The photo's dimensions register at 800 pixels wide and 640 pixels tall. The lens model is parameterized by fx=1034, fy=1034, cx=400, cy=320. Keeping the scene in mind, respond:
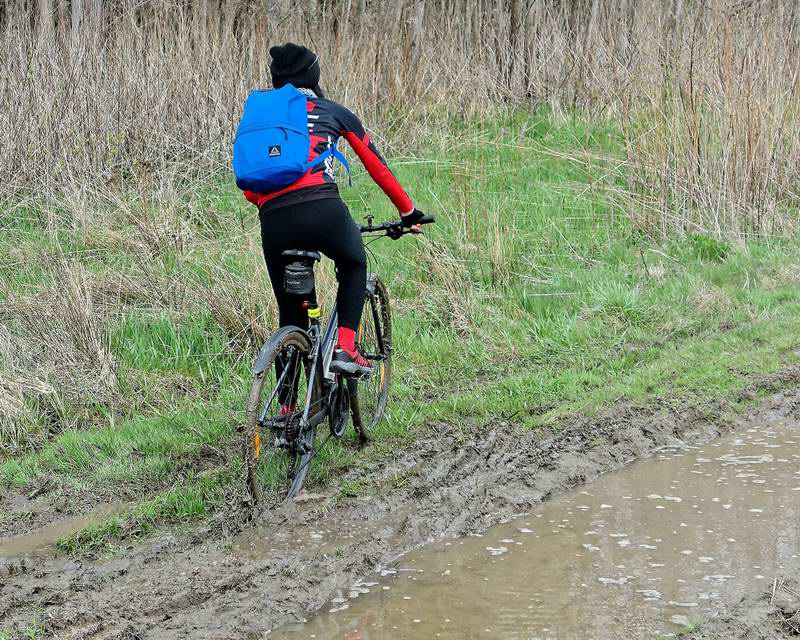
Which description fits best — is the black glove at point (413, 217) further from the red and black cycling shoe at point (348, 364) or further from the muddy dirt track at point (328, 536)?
the muddy dirt track at point (328, 536)

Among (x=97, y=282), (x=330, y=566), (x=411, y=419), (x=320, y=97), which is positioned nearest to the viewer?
(x=330, y=566)

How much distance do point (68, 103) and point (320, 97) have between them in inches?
213

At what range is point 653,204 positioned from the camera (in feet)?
32.8

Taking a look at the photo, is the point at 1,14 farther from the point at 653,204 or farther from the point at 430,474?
the point at 430,474

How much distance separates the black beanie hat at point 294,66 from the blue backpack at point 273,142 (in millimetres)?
181

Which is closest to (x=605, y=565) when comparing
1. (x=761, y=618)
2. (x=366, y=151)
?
(x=761, y=618)

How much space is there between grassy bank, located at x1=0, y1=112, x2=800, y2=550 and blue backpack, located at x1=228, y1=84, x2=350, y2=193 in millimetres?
1592

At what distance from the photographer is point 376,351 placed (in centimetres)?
629

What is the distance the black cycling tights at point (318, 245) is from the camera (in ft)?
16.1

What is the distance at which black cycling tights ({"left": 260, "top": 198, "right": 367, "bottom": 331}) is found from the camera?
489 centimetres

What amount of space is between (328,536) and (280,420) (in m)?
0.61

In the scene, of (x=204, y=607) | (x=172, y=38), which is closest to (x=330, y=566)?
(x=204, y=607)

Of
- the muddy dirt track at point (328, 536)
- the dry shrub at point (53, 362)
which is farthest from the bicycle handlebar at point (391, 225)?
the dry shrub at point (53, 362)

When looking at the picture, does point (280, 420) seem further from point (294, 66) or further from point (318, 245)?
point (294, 66)
